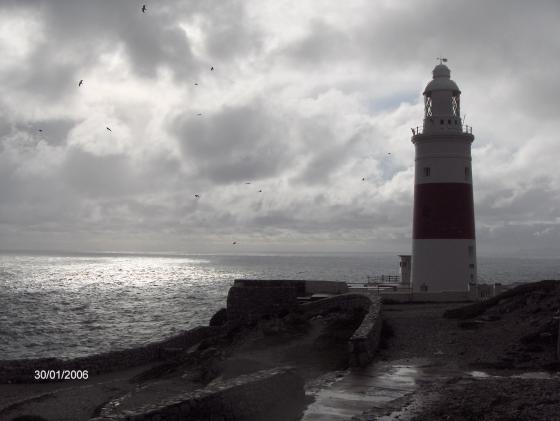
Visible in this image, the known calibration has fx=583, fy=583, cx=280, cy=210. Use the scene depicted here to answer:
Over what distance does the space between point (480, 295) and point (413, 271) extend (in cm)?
348

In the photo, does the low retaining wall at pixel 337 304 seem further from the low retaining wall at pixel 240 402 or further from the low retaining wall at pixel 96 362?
the low retaining wall at pixel 240 402

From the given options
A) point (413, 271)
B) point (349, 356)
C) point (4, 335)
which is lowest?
point (4, 335)

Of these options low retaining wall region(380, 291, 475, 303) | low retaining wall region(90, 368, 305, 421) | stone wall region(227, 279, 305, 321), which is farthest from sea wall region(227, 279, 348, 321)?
low retaining wall region(90, 368, 305, 421)

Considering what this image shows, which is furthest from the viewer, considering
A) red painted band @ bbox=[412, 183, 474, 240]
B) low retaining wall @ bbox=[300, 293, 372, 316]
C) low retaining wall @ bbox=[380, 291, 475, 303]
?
red painted band @ bbox=[412, 183, 474, 240]

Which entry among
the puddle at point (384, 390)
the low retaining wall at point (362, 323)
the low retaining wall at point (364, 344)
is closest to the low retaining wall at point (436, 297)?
the low retaining wall at point (362, 323)

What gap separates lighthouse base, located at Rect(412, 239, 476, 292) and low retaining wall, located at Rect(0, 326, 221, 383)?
1125 cm

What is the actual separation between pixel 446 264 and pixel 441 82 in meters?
9.41

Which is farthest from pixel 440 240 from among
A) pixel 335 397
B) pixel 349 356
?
pixel 335 397

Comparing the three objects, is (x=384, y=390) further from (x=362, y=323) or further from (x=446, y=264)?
(x=446, y=264)

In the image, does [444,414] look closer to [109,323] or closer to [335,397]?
[335,397]

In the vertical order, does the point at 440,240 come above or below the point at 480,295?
above

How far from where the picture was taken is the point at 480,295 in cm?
2936

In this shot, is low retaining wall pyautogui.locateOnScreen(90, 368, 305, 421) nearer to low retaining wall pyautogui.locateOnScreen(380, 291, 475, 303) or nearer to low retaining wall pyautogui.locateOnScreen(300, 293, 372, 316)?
low retaining wall pyautogui.locateOnScreen(300, 293, 372, 316)

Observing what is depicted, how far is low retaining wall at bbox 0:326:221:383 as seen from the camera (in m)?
24.3
